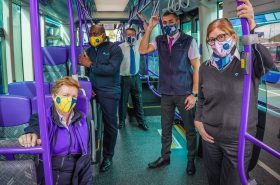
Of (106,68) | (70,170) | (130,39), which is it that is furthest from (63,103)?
(130,39)

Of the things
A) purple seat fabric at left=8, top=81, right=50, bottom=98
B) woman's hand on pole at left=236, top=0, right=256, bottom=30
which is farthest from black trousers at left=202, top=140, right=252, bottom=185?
purple seat fabric at left=8, top=81, right=50, bottom=98

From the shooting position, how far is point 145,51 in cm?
305

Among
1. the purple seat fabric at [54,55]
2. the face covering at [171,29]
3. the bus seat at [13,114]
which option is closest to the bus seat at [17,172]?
the bus seat at [13,114]

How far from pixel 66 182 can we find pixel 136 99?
3213mm

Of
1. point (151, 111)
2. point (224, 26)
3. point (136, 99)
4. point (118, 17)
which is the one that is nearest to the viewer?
point (224, 26)

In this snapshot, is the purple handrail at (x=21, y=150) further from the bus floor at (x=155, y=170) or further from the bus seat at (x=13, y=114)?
the bus floor at (x=155, y=170)

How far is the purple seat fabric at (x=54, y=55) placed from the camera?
4055mm

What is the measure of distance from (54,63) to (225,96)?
9.72 feet

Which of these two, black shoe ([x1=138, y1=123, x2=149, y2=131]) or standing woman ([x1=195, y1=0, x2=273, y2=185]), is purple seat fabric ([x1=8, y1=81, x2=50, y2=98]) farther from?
black shoe ([x1=138, y1=123, x2=149, y2=131])

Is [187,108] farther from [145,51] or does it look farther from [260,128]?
[260,128]

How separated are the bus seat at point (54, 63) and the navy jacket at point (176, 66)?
1.75m

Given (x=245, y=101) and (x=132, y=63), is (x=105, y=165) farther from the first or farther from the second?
(x=245, y=101)

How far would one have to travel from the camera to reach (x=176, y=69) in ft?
9.62

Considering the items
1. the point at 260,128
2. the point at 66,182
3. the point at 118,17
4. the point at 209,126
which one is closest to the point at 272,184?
the point at 260,128
